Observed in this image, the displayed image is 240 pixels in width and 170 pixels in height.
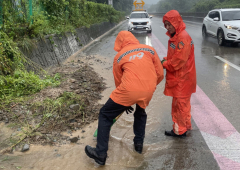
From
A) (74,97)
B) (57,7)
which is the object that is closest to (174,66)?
(74,97)

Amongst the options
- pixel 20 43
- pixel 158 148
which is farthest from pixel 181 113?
pixel 20 43

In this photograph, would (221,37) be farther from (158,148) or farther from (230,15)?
(158,148)

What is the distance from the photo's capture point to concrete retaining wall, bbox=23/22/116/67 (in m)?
7.38

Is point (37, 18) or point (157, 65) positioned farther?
point (37, 18)

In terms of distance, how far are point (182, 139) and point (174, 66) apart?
112cm

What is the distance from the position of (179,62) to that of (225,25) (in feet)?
31.6

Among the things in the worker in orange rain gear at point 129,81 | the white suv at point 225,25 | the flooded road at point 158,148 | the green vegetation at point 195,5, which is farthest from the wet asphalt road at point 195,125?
the green vegetation at point 195,5

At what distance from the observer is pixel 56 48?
9125mm

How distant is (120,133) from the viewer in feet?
12.5

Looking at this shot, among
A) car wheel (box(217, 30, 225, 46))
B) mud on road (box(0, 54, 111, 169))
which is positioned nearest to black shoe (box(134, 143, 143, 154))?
mud on road (box(0, 54, 111, 169))

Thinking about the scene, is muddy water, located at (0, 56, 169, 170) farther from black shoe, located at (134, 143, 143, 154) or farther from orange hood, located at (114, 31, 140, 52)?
orange hood, located at (114, 31, 140, 52)

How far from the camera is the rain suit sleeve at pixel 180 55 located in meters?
3.09

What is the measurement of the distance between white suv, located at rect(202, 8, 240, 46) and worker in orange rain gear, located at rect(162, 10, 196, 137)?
29.3 ft

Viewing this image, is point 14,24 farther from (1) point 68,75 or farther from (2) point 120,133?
(2) point 120,133
